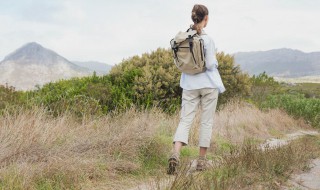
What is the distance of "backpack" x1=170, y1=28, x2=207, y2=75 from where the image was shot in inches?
229

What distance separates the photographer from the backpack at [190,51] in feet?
19.1

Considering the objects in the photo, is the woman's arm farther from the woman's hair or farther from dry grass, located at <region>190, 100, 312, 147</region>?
dry grass, located at <region>190, 100, 312, 147</region>

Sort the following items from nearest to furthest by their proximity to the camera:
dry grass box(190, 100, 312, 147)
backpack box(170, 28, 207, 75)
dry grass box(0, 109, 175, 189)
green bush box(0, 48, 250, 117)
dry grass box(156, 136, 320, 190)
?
1. dry grass box(156, 136, 320, 190)
2. dry grass box(0, 109, 175, 189)
3. backpack box(170, 28, 207, 75)
4. dry grass box(190, 100, 312, 147)
5. green bush box(0, 48, 250, 117)

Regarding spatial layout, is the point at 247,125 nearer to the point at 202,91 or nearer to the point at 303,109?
the point at 303,109

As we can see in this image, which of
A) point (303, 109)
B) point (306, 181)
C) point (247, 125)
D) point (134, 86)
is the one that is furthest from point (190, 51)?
point (303, 109)

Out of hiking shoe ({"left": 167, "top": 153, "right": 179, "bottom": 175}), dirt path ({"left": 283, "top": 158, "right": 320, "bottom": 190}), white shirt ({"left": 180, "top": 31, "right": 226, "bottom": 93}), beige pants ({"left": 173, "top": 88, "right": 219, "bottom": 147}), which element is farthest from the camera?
beige pants ({"left": 173, "top": 88, "right": 219, "bottom": 147})

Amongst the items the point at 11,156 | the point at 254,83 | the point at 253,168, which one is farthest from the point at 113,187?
the point at 254,83

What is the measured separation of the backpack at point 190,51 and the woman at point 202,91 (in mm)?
95

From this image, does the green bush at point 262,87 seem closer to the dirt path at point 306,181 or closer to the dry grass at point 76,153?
the dry grass at point 76,153

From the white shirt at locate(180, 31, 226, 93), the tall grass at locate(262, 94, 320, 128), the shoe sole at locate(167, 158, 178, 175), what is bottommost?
the tall grass at locate(262, 94, 320, 128)

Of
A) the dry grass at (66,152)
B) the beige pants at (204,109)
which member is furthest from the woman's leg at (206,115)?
the dry grass at (66,152)

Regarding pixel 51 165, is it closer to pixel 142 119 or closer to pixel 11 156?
pixel 11 156

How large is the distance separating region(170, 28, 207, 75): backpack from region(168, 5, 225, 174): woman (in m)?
0.10

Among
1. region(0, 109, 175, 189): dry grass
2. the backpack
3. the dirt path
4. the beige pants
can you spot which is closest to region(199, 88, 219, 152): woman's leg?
the beige pants
